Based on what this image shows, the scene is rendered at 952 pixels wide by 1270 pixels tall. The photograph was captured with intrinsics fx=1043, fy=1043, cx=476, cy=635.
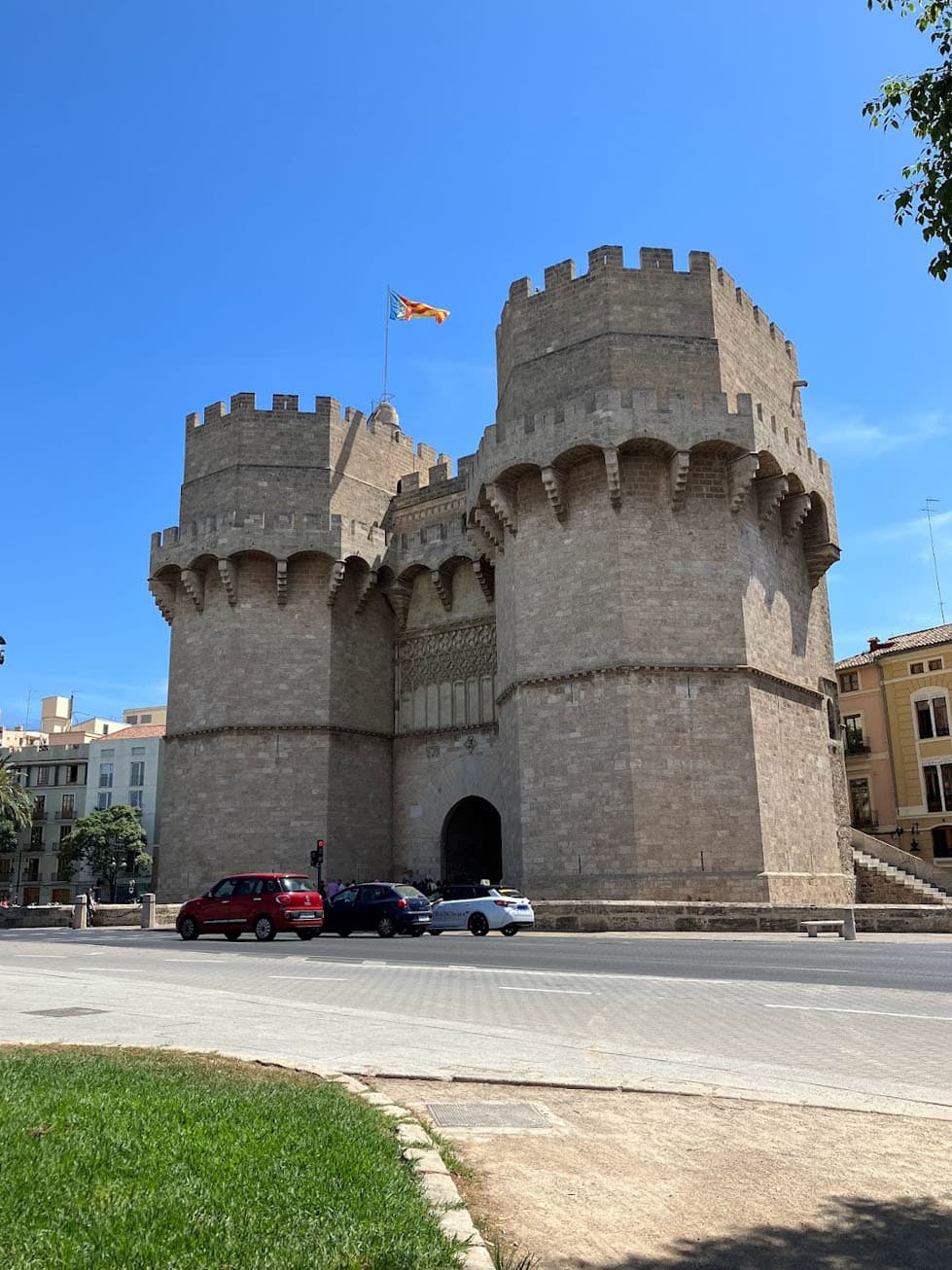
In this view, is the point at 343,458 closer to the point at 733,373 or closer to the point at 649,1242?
the point at 733,373

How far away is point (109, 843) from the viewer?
54844 mm

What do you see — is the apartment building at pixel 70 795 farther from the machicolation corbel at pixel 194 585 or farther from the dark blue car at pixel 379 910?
the dark blue car at pixel 379 910

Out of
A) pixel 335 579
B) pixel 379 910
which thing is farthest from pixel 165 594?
pixel 379 910

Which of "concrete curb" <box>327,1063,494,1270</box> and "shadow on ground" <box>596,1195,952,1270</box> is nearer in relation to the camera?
"concrete curb" <box>327,1063,494,1270</box>

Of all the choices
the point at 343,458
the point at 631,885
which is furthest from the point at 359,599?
the point at 631,885

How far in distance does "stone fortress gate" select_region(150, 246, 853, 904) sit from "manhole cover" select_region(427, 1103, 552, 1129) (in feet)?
58.6

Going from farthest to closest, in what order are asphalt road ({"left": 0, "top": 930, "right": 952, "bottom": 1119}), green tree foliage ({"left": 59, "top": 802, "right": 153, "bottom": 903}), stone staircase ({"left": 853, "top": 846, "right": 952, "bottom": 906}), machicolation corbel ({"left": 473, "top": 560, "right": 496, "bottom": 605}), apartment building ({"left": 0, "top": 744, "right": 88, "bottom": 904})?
apartment building ({"left": 0, "top": 744, "right": 88, "bottom": 904}), green tree foliage ({"left": 59, "top": 802, "right": 153, "bottom": 903}), machicolation corbel ({"left": 473, "top": 560, "right": 496, "bottom": 605}), stone staircase ({"left": 853, "top": 846, "right": 952, "bottom": 906}), asphalt road ({"left": 0, "top": 930, "right": 952, "bottom": 1119})

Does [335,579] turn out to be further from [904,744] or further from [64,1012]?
[904,744]

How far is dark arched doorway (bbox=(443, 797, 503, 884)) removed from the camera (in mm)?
30719

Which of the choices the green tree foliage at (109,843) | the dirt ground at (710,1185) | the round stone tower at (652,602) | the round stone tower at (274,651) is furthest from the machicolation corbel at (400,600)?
the green tree foliage at (109,843)

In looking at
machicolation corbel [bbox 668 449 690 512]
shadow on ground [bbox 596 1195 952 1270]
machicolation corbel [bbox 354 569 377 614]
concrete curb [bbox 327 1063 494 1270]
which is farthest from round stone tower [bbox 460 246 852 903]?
shadow on ground [bbox 596 1195 952 1270]

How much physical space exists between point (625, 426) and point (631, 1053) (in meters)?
19.0

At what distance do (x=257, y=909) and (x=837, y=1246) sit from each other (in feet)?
59.0

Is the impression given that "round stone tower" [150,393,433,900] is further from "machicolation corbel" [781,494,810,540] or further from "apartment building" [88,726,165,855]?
"apartment building" [88,726,165,855]
